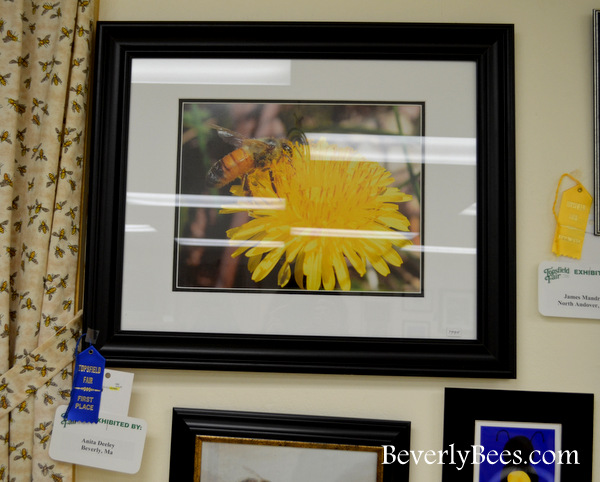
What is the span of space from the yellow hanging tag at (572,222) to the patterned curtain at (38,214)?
92 centimetres

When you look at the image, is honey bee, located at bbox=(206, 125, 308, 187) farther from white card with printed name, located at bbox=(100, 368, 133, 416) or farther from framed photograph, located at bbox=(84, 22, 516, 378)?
white card with printed name, located at bbox=(100, 368, 133, 416)

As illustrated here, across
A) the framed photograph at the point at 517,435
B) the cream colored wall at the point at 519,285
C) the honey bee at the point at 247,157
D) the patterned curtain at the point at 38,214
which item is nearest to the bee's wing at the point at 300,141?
the honey bee at the point at 247,157

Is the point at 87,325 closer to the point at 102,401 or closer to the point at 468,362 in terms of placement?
the point at 102,401

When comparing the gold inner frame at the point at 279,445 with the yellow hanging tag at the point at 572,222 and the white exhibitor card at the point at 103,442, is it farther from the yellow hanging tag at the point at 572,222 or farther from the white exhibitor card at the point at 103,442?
the yellow hanging tag at the point at 572,222

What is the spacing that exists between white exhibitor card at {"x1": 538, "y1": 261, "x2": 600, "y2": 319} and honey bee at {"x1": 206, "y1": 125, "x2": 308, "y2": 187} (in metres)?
0.53

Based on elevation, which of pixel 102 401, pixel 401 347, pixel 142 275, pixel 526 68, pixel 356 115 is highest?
pixel 526 68

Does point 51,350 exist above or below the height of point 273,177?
below

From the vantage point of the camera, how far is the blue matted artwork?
0.93 meters

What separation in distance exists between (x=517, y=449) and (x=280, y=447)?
44 centimetres

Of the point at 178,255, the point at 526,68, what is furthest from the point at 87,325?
the point at 526,68

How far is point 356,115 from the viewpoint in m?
0.97

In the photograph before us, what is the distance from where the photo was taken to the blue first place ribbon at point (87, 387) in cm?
94

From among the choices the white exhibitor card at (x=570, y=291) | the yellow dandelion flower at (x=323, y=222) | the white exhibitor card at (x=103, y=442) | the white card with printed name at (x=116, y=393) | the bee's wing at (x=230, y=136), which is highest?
the bee's wing at (x=230, y=136)

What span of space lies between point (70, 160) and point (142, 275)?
26cm
